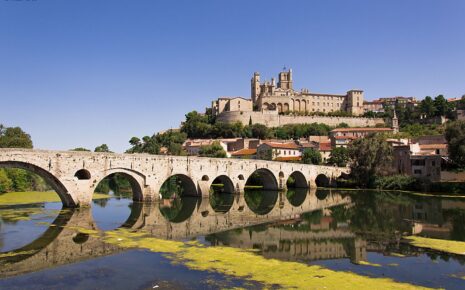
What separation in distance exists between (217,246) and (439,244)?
12004 mm

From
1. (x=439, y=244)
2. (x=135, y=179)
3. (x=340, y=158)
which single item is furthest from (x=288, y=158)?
(x=439, y=244)

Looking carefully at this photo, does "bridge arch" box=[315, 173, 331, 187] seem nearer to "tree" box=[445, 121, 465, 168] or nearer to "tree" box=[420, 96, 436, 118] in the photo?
"tree" box=[445, 121, 465, 168]

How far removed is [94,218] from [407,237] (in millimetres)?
21247

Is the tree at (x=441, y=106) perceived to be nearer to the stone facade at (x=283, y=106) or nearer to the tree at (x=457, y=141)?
the stone facade at (x=283, y=106)

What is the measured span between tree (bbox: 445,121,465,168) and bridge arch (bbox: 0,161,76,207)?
1771 inches

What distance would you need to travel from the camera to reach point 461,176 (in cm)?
5416

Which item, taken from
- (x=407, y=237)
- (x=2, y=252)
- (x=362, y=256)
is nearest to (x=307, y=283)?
(x=362, y=256)

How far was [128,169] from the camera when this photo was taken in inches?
1425

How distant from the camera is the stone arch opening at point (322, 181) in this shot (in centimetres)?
6457

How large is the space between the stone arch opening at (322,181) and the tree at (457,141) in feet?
60.8

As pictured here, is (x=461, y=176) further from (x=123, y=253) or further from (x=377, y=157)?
(x=123, y=253)

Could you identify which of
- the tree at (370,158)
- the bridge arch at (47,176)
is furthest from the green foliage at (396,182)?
the bridge arch at (47,176)

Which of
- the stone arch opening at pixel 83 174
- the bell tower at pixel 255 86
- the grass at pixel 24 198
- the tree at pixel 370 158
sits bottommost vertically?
the grass at pixel 24 198

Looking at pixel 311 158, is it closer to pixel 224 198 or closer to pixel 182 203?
pixel 224 198
